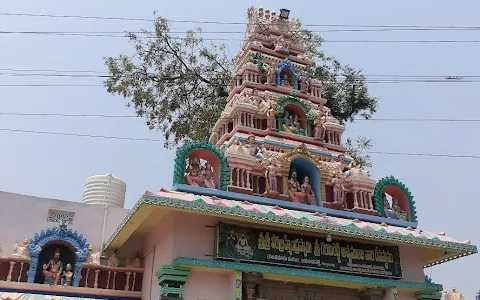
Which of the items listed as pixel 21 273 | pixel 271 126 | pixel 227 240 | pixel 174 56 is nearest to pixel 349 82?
pixel 174 56

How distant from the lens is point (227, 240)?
34.0ft

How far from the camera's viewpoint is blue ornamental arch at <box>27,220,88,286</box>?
1148 centimetres

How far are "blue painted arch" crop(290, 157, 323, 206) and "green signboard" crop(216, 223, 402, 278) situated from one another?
1778mm

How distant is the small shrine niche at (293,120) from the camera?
14680 mm

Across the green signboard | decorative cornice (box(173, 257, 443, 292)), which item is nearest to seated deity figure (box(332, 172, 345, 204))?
the green signboard

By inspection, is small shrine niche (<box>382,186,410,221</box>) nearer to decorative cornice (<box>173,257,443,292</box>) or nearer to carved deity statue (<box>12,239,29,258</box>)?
decorative cornice (<box>173,257,443,292</box>)

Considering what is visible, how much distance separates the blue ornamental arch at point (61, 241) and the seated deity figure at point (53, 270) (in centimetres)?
26

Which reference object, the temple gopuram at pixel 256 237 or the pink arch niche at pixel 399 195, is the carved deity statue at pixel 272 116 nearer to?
the temple gopuram at pixel 256 237

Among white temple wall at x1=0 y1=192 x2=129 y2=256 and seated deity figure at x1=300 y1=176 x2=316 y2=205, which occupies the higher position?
seated deity figure at x1=300 y1=176 x2=316 y2=205

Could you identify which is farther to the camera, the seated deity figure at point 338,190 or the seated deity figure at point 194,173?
the seated deity figure at point 338,190

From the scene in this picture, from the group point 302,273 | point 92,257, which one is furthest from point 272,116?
point 92,257

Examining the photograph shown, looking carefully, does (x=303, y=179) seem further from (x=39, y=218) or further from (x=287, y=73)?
(x=39, y=218)

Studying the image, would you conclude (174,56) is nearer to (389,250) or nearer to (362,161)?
A: (362,161)

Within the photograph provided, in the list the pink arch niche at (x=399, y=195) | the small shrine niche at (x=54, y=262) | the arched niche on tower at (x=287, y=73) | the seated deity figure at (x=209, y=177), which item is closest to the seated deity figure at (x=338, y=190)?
the pink arch niche at (x=399, y=195)
